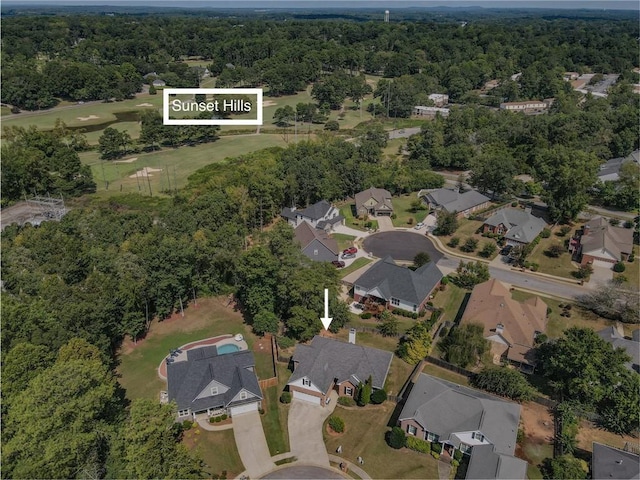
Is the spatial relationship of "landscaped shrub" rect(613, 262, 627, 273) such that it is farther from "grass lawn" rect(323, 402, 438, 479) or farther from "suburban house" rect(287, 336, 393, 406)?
"grass lawn" rect(323, 402, 438, 479)

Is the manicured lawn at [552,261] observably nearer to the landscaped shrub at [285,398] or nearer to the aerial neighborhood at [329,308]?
the aerial neighborhood at [329,308]

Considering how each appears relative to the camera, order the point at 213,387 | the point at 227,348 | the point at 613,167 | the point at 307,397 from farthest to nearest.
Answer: the point at 613,167
the point at 227,348
the point at 307,397
the point at 213,387

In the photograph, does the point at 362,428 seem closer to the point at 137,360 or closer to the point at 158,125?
the point at 137,360

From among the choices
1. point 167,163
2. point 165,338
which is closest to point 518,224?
point 165,338

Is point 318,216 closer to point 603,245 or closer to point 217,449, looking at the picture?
point 603,245

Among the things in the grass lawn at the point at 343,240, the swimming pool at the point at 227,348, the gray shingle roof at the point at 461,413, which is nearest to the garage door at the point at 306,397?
the gray shingle roof at the point at 461,413

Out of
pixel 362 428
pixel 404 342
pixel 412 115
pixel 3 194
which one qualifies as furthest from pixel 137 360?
pixel 412 115

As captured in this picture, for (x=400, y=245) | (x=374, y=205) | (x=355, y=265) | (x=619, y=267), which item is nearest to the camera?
(x=619, y=267)

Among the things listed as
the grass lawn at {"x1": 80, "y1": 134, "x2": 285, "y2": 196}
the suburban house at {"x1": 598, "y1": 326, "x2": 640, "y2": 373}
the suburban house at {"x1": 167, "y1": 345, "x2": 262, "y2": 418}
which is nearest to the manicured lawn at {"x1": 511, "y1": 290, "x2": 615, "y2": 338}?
the suburban house at {"x1": 598, "y1": 326, "x2": 640, "y2": 373}
